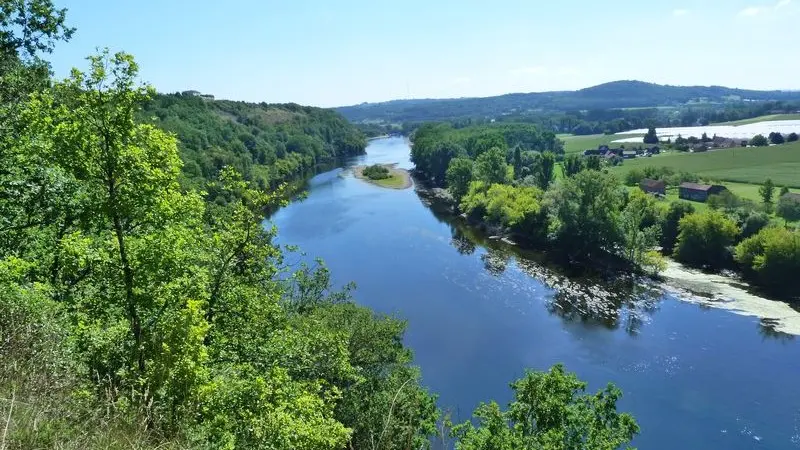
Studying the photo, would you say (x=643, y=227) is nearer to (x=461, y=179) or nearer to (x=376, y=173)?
(x=461, y=179)

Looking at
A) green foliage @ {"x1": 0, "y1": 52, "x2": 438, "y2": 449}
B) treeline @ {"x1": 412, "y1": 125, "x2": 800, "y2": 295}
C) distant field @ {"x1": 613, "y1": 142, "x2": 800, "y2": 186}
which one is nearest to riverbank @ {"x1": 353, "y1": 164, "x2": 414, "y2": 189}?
treeline @ {"x1": 412, "y1": 125, "x2": 800, "y2": 295}

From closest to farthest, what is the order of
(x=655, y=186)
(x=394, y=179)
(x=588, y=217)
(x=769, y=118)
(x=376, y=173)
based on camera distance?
1. (x=588, y=217)
2. (x=655, y=186)
3. (x=394, y=179)
4. (x=376, y=173)
5. (x=769, y=118)

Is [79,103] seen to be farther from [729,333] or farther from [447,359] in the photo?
[729,333]

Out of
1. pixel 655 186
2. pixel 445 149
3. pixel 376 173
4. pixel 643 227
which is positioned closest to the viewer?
pixel 643 227

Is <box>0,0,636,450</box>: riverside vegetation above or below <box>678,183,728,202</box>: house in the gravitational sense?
above

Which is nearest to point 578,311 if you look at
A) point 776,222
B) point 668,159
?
point 776,222

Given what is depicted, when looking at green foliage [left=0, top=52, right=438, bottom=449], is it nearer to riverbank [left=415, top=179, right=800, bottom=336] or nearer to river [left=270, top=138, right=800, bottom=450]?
river [left=270, top=138, right=800, bottom=450]

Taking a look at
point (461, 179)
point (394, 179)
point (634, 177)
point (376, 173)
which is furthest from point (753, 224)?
point (376, 173)
